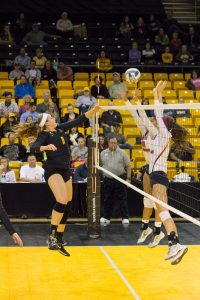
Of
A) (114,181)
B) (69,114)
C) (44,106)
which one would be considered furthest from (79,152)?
(44,106)

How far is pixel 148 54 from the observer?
2214cm

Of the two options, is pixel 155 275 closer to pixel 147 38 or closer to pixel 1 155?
pixel 1 155

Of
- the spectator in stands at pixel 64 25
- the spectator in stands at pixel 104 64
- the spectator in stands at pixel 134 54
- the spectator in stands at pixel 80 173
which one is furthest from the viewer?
the spectator in stands at pixel 64 25

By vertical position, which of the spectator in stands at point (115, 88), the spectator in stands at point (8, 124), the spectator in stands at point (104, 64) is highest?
the spectator in stands at point (104, 64)

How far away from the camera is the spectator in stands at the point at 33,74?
19.7m

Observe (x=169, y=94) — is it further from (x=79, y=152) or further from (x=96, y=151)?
(x=96, y=151)

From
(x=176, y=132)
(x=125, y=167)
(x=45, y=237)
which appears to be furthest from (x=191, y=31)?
(x=176, y=132)

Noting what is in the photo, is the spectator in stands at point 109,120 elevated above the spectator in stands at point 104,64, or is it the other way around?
the spectator in stands at point 104,64

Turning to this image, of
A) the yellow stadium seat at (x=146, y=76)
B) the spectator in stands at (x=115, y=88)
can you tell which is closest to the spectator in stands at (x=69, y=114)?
the spectator in stands at (x=115, y=88)

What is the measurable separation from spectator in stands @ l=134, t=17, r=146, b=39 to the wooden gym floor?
471 inches

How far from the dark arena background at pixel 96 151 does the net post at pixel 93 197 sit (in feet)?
0.06

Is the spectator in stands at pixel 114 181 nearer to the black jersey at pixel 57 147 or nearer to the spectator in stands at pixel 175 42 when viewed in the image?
the black jersey at pixel 57 147

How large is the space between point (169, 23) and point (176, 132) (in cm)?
1542

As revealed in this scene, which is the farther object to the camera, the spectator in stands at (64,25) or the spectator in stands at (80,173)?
the spectator in stands at (64,25)
